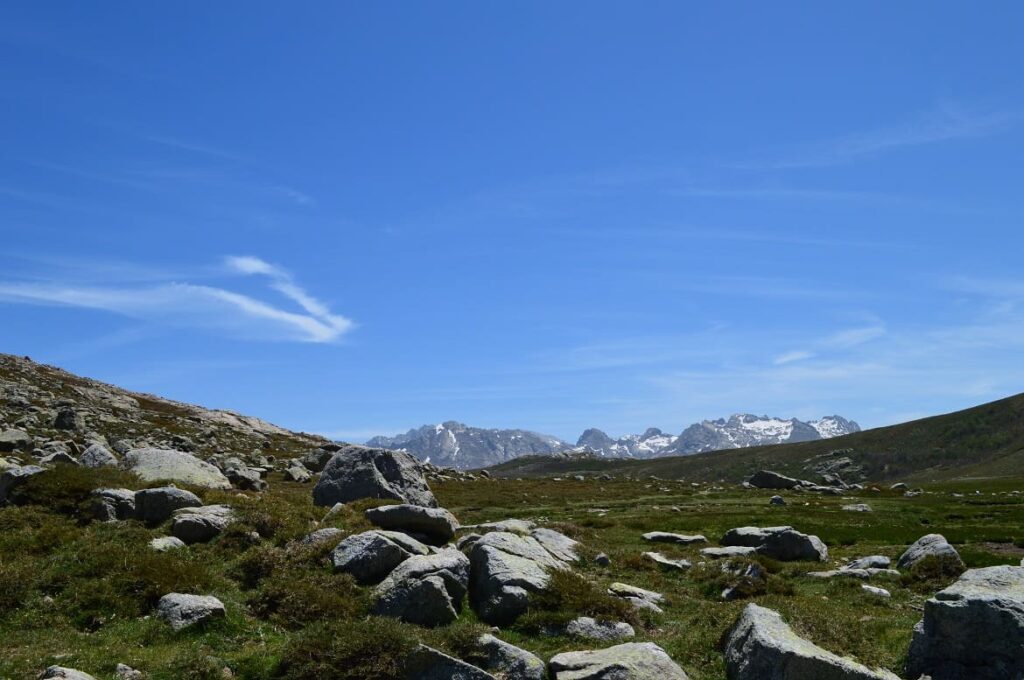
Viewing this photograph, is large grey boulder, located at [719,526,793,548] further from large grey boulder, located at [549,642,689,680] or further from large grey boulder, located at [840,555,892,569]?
large grey boulder, located at [549,642,689,680]

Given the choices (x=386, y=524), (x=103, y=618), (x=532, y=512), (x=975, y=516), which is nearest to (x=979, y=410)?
(x=975, y=516)

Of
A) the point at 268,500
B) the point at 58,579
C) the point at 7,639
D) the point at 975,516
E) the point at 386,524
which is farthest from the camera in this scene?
the point at 975,516

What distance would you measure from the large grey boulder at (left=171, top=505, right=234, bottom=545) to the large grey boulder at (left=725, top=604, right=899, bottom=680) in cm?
1805

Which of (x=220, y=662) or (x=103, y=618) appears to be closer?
(x=220, y=662)

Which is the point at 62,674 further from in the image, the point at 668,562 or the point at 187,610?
the point at 668,562

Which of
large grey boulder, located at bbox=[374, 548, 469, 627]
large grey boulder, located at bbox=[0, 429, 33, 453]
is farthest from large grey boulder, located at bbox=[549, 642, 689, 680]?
large grey boulder, located at bbox=[0, 429, 33, 453]

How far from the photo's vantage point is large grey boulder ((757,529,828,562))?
3556 centimetres

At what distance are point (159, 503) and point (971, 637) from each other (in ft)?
85.6

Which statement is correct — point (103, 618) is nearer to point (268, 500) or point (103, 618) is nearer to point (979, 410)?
point (268, 500)

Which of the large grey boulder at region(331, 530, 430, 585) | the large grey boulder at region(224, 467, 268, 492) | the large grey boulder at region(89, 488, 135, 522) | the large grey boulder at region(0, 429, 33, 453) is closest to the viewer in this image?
the large grey boulder at region(331, 530, 430, 585)

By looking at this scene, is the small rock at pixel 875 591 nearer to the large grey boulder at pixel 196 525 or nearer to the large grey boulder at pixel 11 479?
the large grey boulder at pixel 196 525

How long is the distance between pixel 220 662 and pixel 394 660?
412 cm

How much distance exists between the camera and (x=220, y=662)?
54.2ft

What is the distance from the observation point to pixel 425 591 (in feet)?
67.0
